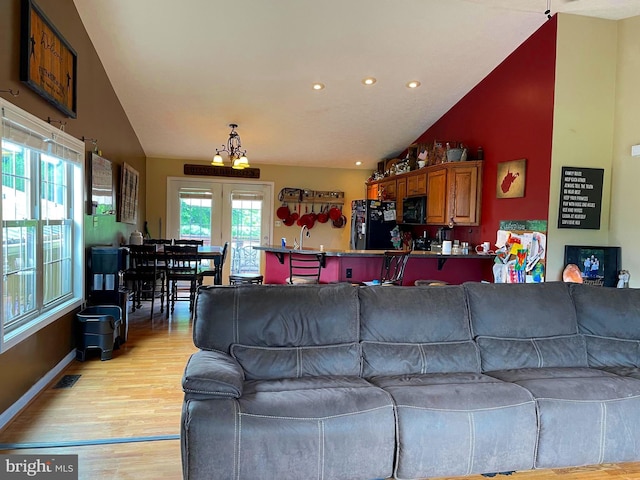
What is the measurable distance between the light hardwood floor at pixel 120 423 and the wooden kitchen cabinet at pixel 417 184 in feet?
12.4

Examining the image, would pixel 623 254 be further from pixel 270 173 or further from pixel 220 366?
pixel 270 173

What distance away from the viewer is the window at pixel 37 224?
102 inches

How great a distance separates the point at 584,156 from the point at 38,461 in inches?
191

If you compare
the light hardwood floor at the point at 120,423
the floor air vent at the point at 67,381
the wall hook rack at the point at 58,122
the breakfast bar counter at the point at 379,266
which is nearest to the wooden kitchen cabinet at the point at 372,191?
the breakfast bar counter at the point at 379,266

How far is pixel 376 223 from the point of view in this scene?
6.50 m

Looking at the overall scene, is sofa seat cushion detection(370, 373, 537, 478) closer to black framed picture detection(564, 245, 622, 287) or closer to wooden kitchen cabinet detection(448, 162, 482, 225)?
black framed picture detection(564, 245, 622, 287)

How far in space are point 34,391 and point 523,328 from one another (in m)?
3.29

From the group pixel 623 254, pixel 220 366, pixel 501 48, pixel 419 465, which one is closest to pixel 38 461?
pixel 220 366

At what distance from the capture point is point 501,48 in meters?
4.42

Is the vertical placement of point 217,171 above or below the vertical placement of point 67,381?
above

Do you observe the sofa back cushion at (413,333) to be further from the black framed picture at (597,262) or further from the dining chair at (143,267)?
the dining chair at (143,267)

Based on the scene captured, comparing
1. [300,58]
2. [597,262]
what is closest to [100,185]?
[300,58]

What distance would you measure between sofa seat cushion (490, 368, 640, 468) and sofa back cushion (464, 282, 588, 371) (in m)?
0.34

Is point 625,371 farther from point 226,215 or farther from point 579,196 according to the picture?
point 226,215
